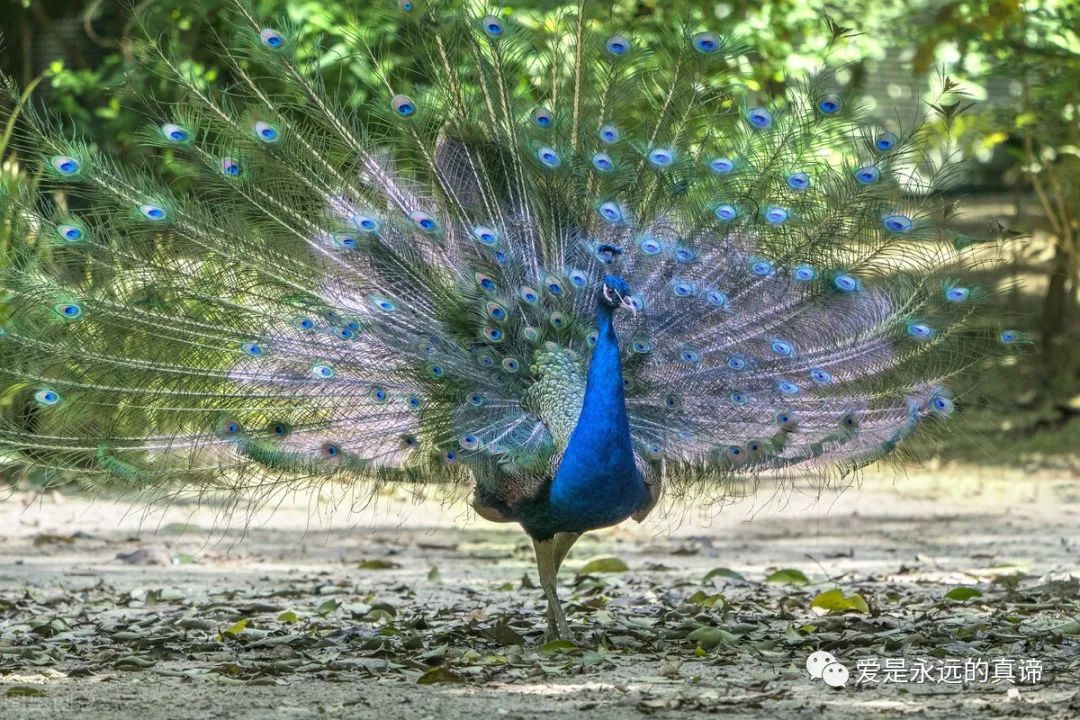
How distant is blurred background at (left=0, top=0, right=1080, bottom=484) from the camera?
10.2 m

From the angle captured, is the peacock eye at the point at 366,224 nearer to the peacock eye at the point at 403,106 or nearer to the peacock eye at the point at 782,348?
the peacock eye at the point at 403,106

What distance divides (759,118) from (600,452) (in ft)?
5.37

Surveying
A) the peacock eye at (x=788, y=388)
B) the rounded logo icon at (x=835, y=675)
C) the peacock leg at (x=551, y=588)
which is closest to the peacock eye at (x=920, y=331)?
the peacock eye at (x=788, y=388)

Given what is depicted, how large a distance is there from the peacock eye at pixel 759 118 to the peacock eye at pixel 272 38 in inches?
75.2

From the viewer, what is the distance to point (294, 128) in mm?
5898

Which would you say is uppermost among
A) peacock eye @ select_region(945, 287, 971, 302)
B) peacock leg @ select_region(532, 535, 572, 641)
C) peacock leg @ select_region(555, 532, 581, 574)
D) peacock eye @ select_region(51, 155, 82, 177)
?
peacock eye @ select_region(51, 155, 82, 177)

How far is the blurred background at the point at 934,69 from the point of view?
1020 centimetres

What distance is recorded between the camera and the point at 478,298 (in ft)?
19.0

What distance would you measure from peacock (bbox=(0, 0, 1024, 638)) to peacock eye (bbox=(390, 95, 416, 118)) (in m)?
0.01

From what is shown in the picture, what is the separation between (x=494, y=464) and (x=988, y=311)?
7.59 ft

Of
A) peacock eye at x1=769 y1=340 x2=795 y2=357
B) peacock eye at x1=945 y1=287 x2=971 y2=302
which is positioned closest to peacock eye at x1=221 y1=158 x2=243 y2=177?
peacock eye at x1=769 y1=340 x2=795 y2=357

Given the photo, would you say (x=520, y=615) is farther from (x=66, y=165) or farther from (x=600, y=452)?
(x=66, y=165)

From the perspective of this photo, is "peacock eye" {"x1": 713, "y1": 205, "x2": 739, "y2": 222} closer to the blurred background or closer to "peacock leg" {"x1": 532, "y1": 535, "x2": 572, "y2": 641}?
"peacock leg" {"x1": 532, "y1": 535, "x2": 572, "y2": 641}

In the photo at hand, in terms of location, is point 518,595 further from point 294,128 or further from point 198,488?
point 294,128
